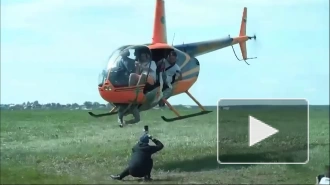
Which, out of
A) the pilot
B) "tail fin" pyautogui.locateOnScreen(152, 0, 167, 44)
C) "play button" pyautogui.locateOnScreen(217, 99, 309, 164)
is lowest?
"play button" pyautogui.locateOnScreen(217, 99, 309, 164)

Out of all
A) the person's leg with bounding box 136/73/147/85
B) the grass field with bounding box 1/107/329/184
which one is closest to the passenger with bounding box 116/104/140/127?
the person's leg with bounding box 136/73/147/85

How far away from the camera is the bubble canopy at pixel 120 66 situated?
15.9 metres

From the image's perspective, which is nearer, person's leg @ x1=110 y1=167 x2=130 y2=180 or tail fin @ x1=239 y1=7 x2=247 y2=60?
person's leg @ x1=110 y1=167 x2=130 y2=180

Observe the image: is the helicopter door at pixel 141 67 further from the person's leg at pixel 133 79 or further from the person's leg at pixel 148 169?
the person's leg at pixel 148 169

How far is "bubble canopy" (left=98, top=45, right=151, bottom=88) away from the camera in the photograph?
15898 mm

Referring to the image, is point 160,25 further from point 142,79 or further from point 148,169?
point 148,169

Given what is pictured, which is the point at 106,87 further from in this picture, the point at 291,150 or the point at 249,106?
the point at 291,150

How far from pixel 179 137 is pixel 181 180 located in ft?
26.2

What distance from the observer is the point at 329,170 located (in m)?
11.4

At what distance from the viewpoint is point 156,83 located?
55.9 feet

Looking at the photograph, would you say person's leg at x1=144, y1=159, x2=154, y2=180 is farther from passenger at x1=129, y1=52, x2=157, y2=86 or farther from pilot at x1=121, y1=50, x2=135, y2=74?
pilot at x1=121, y1=50, x2=135, y2=74

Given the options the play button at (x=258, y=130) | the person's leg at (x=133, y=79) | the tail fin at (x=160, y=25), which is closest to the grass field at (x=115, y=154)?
the play button at (x=258, y=130)

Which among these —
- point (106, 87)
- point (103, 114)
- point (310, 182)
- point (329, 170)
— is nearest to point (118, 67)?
point (106, 87)

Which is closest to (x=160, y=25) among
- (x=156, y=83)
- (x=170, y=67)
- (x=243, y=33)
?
(x=170, y=67)
